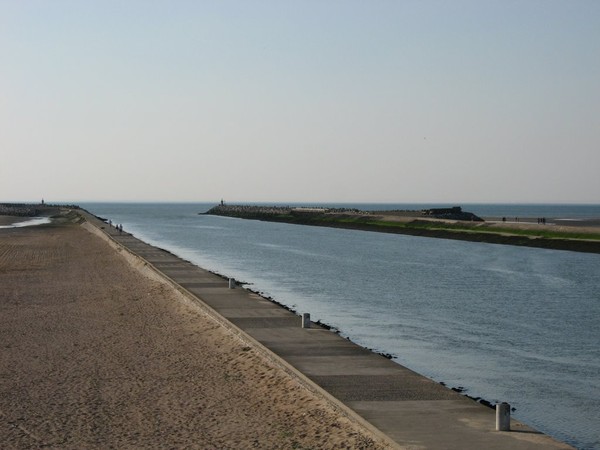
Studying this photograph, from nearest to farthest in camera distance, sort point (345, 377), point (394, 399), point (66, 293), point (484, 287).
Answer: point (394, 399), point (345, 377), point (66, 293), point (484, 287)

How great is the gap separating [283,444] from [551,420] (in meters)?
6.63

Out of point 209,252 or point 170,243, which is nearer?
point 209,252

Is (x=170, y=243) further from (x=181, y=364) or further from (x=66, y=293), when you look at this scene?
(x=181, y=364)

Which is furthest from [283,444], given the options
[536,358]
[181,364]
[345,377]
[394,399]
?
[536,358]

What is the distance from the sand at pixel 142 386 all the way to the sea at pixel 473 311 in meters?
5.04

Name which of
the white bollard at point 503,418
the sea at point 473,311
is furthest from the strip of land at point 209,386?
the sea at point 473,311

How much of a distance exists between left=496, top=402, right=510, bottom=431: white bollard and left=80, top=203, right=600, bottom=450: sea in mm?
2156

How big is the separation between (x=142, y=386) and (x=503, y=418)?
9323 millimetres

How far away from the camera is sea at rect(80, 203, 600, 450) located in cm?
2230

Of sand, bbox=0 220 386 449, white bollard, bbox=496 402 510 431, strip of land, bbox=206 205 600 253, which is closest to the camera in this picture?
white bollard, bbox=496 402 510 431

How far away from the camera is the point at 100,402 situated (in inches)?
781

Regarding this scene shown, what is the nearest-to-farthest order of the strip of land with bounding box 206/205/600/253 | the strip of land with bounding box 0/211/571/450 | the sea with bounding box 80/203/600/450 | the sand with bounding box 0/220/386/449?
the strip of land with bounding box 0/211/571/450
the sand with bounding box 0/220/386/449
the sea with bounding box 80/203/600/450
the strip of land with bounding box 206/205/600/253

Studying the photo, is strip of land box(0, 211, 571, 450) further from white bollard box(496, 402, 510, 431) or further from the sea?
the sea

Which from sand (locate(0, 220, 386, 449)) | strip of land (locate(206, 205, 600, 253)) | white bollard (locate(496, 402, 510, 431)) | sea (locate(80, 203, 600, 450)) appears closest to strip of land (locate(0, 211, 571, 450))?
sand (locate(0, 220, 386, 449))
